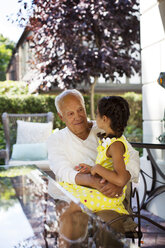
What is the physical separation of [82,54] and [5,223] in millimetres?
6366

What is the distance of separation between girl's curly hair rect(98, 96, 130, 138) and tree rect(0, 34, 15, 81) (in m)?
30.6

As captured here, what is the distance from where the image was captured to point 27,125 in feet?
16.5

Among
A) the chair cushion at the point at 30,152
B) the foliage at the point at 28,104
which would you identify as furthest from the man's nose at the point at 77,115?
the foliage at the point at 28,104

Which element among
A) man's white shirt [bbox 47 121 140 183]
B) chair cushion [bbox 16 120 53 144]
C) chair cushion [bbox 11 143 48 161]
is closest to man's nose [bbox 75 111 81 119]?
man's white shirt [bbox 47 121 140 183]

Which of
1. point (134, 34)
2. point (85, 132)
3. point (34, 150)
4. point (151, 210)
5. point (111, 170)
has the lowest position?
point (151, 210)

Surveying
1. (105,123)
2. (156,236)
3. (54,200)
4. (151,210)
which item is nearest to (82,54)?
(151,210)

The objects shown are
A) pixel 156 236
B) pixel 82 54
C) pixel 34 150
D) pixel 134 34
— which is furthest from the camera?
pixel 134 34

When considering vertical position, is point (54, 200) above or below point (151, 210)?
above

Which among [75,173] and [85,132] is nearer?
[75,173]

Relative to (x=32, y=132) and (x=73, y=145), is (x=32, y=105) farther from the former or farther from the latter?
(x=73, y=145)

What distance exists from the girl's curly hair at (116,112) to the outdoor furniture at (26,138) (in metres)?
2.62

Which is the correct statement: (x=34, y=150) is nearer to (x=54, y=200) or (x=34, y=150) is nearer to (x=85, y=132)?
(x=85, y=132)

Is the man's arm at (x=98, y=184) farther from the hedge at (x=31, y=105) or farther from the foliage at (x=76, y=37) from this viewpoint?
the hedge at (x=31, y=105)

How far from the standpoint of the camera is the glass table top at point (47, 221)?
0.80m
